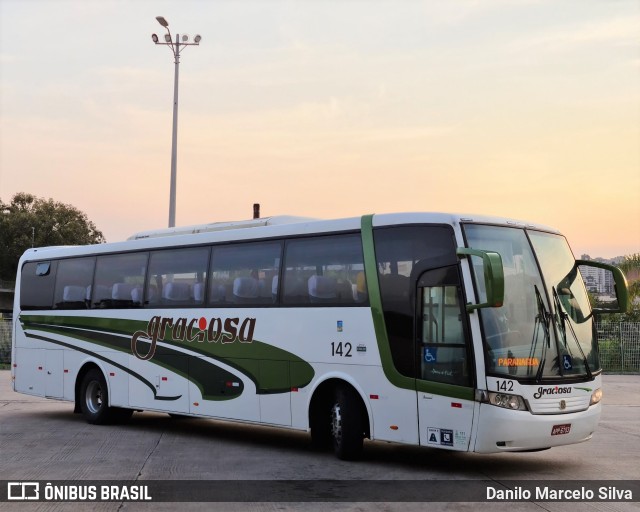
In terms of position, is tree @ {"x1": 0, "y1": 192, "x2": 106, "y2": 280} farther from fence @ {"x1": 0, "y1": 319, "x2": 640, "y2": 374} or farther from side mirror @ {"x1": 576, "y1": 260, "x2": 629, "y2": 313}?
side mirror @ {"x1": 576, "y1": 260, "x2": 629, "y2": 313}

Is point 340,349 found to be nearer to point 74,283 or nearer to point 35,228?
point 74,283

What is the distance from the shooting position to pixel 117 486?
10641 millimetres

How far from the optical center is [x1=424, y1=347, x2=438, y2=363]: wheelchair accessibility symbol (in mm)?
11852

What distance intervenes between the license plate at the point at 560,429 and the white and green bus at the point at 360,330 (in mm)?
17

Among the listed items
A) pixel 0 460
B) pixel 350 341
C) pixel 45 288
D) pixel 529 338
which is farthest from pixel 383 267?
pixel 45 288

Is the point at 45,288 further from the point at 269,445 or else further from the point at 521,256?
the point at 521,256

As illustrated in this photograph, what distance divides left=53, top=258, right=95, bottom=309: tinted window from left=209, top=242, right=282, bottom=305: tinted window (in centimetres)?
407

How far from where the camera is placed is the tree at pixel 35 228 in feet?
345

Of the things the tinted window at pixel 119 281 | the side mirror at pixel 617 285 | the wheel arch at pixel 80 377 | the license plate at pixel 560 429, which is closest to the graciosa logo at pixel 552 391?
the license plate at pixel 560 429

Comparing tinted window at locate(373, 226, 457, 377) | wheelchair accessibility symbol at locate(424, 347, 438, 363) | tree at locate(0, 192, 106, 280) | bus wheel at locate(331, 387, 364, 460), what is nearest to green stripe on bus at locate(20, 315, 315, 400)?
bus wheel at locate(331, 387, 364, 460)

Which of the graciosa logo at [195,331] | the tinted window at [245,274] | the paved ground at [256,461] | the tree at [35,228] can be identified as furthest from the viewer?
the tree at [35,228]

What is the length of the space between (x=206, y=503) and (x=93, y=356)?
9330 mm

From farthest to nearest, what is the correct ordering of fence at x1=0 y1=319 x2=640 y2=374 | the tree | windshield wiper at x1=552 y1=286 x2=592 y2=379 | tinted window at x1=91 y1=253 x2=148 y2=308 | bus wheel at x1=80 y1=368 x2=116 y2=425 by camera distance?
the tree, fence at x1=0 y1=319 x2=640 y2=374, bus wheel at x1=80 y1=368 x2=116 y2=425, tinted window at x1=91 y1=253 x2=148 y2=308, windshield wiper at x1=552 y1=286 x2=592 y2=379

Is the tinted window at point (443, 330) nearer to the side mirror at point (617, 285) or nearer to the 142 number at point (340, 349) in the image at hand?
the 142 number at point (340, 349)
